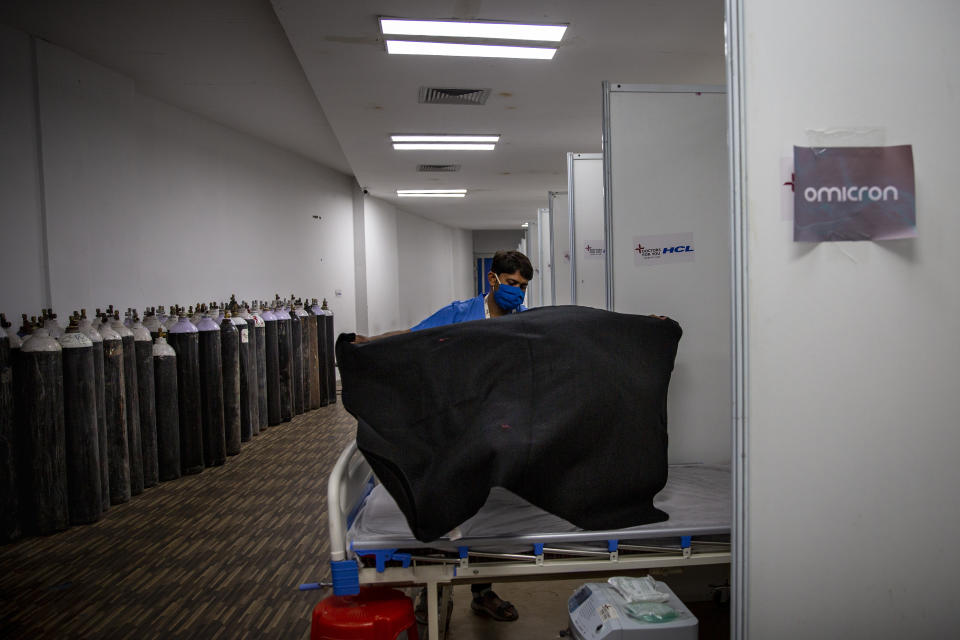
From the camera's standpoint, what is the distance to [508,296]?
8.81 feet

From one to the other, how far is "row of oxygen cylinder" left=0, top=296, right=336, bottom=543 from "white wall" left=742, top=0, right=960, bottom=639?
3576 mm

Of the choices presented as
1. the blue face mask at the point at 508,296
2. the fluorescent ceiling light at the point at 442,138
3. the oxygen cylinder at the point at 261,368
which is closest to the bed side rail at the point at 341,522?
the blue face mask at the point at 508,296

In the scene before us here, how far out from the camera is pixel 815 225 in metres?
1.50

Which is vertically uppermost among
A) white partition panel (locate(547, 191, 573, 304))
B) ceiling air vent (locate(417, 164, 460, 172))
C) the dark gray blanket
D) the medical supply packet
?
ceiling air vent (locate(417, 164, 460, 172))

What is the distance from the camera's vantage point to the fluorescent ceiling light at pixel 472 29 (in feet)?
12.0

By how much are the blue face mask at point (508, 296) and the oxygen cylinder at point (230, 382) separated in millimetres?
3228

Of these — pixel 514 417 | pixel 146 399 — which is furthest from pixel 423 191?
pixel 514 417

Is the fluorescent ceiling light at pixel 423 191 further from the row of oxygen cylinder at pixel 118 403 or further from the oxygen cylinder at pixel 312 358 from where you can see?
the row of oxygen cylinder at pixel 118 403

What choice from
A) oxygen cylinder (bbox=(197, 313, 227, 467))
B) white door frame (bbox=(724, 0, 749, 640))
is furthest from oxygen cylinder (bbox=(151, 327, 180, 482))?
white door frame (bbox=(724, 0, 749, 640))

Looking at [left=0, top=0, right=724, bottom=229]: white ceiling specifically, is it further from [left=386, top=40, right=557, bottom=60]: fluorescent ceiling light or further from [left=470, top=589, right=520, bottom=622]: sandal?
[left=470, top=589, right=520, bottom=622]: sandal

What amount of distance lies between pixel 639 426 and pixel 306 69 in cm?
369

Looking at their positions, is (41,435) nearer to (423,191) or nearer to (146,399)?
(146,399)

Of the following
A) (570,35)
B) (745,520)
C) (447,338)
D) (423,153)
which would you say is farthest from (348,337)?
(423,153)

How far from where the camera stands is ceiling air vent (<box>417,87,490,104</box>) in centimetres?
496
